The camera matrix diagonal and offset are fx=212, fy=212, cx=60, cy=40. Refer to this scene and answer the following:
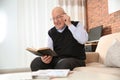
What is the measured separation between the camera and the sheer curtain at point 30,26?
5348 mm

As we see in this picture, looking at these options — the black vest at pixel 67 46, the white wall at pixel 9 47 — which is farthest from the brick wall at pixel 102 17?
the black vest at pixel 67 46

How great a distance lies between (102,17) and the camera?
487 centimetres

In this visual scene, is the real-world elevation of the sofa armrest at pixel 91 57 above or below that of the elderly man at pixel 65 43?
below

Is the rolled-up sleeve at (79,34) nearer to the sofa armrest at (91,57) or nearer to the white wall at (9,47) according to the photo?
the sofa armrest at (91,57)

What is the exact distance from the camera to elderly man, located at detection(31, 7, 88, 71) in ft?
7.03

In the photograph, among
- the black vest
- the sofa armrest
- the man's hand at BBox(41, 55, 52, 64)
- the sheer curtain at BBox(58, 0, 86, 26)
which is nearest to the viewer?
the man's hand at BBox(41, 55, 52, 64)

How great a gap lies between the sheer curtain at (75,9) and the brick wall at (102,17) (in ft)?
0.46

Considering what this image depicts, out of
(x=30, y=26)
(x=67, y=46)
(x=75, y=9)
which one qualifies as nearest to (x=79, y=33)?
(x=67, y=46)

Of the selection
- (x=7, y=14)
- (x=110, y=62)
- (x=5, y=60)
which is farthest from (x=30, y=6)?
(x=110, y=62)

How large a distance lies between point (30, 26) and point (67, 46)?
129 inches

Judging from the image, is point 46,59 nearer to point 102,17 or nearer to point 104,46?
point 104,46

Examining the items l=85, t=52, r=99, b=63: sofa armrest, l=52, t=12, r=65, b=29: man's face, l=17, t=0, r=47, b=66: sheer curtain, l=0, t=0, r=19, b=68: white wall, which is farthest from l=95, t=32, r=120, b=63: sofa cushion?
l=0, t=0, r=19, b=68: white wall

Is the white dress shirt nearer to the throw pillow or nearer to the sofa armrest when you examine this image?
the throw pillow

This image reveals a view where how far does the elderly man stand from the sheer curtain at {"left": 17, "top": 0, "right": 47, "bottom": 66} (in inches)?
119
